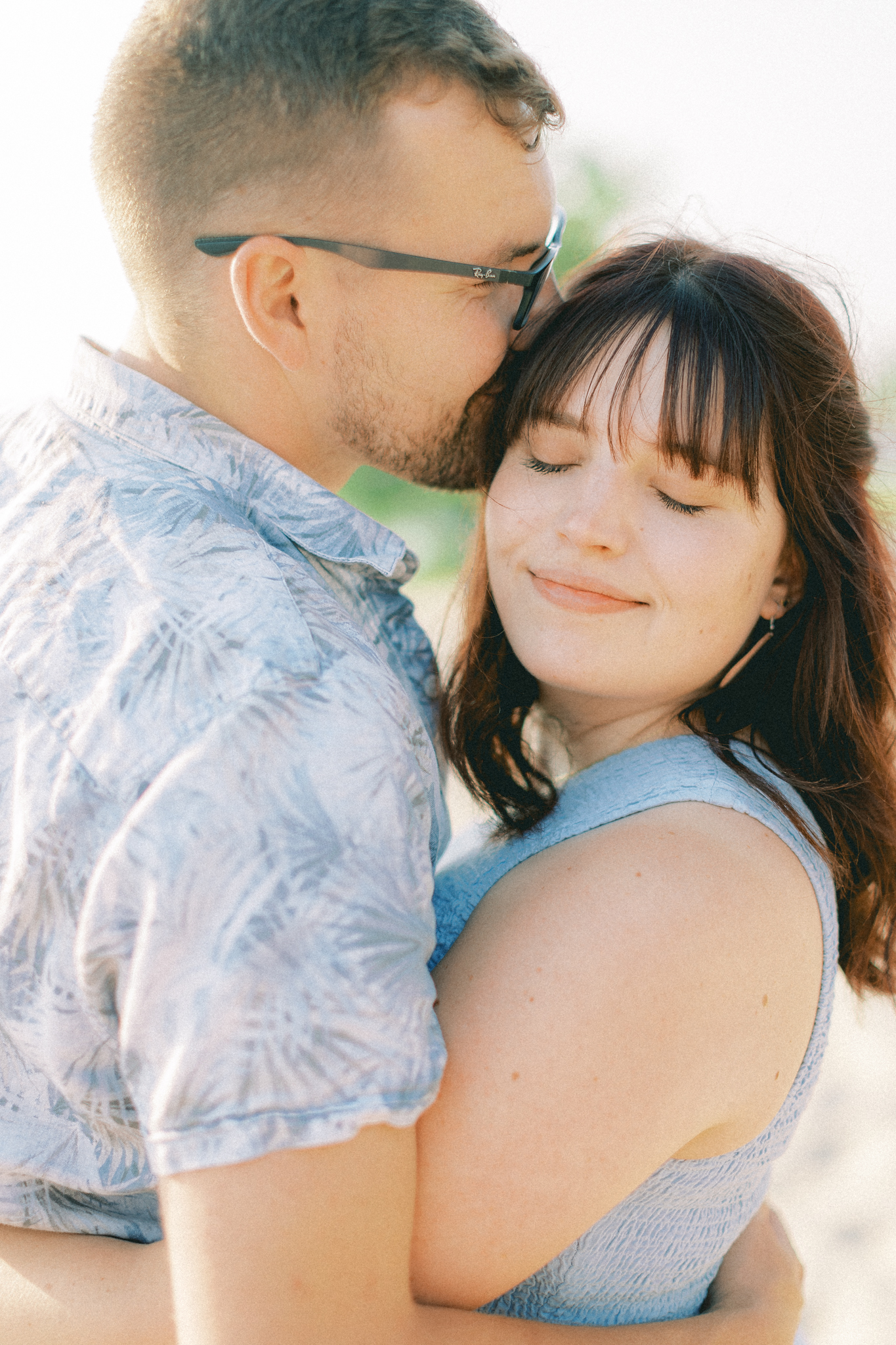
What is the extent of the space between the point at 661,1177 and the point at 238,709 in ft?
3.22

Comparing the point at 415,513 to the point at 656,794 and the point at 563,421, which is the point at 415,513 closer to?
the point at 563,421

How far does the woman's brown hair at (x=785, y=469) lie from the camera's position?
72.5 inches

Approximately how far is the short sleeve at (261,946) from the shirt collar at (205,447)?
1.97ft

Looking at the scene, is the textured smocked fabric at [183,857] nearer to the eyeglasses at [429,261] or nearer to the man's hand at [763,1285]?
the eyeglasses at [429,261]

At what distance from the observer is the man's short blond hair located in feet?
6.09

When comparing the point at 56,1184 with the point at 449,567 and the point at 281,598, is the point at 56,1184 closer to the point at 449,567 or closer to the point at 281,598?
the point at 281,598

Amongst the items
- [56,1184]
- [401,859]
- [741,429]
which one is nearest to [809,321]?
[741,429]

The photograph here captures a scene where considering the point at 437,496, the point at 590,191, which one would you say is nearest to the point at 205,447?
the point at 437,496

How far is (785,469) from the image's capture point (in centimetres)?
191

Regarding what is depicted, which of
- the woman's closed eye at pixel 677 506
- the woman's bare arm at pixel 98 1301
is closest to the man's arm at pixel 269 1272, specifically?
the woman's bare arm at pixel 98 1301

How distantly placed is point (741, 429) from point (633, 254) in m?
0.49

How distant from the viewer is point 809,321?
1957mm

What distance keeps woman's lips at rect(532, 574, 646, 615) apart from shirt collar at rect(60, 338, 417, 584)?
15.9 inches

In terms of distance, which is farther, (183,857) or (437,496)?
(437,496)
